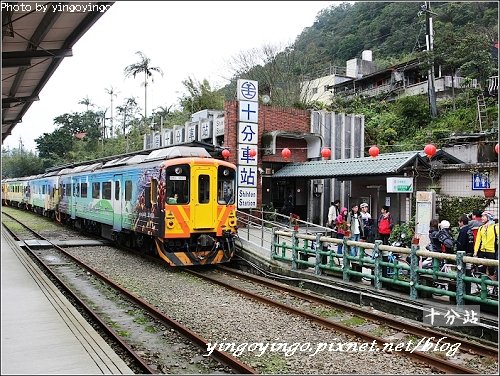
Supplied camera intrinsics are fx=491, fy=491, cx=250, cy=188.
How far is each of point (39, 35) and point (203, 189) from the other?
5105mm

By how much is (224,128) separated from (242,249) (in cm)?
649

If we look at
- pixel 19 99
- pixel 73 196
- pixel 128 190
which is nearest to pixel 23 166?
pixel 73 196

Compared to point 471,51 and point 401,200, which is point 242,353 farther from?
point 471,51

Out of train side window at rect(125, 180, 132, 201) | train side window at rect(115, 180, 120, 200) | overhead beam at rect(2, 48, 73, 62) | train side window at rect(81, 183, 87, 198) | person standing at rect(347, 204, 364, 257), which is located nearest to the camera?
overhead beam at rect(2, 48, 73, 62)

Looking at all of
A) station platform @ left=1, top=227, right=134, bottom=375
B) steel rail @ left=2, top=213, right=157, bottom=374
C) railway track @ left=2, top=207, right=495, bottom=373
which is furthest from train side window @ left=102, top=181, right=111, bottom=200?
station platform @ left=1, top=227, right=134, bottom=375

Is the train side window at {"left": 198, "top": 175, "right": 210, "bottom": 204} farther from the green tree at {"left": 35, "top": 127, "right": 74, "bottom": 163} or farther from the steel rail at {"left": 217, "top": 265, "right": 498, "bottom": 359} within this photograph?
the green tree at {"left": 35, "top": 127, "right": 74, "bottom": 163}

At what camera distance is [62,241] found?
17125 mm

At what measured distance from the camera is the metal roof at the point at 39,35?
21.9 ft

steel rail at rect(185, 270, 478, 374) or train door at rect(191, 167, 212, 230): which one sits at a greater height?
train door at rect(191, 167, 212, 230)

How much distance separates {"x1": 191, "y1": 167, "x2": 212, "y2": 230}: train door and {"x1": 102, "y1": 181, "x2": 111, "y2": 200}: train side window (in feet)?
15.4

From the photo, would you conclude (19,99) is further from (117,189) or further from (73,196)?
(73,196)

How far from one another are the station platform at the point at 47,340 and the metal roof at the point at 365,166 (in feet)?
32.2

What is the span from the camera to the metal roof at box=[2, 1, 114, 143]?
6.66 metres

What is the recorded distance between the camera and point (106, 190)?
15.5 meters
